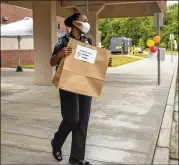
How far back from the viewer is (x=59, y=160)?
3316mm

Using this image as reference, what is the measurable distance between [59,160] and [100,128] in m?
1.10

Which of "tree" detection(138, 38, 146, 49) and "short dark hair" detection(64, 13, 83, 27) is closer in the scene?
"short dark hair" detection(64, 13, 83, 27)

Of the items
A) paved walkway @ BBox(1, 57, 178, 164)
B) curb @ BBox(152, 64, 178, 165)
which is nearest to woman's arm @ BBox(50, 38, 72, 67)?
paved walkway @ BBox(1, 57, 178, 164)

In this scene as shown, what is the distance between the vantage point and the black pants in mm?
2158

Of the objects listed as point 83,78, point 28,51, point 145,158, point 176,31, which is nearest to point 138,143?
point 145,158

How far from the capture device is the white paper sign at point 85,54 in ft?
3.73

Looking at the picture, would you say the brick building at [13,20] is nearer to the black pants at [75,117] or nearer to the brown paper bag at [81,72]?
the black pants at [75,117]

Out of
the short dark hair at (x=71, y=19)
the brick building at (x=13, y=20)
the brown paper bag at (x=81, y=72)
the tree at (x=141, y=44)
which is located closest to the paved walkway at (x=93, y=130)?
the brick building at (x=13, y=20)

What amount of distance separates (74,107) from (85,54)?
1104 millimetres

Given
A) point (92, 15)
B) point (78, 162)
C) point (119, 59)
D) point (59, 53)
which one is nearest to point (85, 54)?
point (59, 53)

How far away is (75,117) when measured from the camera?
2.31m

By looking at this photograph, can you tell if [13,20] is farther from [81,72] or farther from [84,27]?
[81,72]

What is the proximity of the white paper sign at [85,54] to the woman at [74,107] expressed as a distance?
32 mm

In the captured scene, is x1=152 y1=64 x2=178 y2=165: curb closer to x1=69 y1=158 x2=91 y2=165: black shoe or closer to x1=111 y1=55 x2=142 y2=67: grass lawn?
x1=69 y1=158 x2=91 y2=165: black shoe
